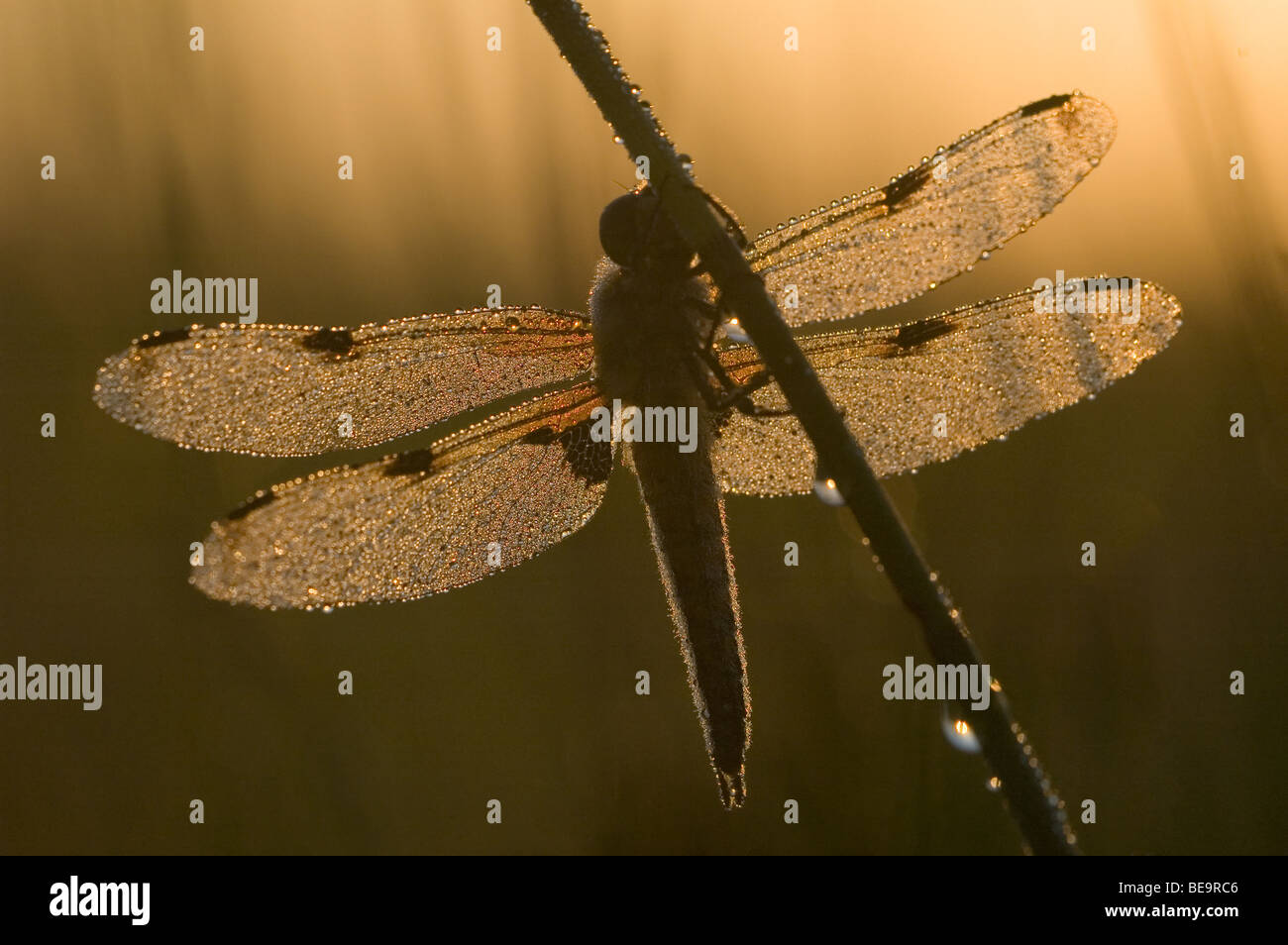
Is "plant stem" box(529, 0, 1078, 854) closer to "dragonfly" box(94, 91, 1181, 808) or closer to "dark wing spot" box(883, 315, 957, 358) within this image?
"dragonfly" box(94, 91, 1181, 808)

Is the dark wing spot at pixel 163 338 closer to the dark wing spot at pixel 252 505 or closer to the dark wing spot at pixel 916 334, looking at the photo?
the dark wing spot at pixel 252 505

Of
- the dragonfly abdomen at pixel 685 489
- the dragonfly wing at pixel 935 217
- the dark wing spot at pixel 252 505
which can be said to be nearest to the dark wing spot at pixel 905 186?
the dragonfly wing at pixel 935 217

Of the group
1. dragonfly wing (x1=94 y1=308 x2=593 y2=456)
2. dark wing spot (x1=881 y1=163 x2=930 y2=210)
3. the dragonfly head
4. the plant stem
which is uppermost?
dark wing spot (x1=881 y1=163 x2=930 y2=210)

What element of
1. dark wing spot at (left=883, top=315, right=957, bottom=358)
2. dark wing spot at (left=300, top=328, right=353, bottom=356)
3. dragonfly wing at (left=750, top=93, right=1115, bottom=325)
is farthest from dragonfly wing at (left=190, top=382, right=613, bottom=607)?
dark wing spot at (left=883, top=315, right=957, bottom=358)

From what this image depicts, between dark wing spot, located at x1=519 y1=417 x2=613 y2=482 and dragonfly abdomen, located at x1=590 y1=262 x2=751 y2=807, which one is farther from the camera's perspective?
dark wing spot, located at x1=519 y1=417 x2=613 y2=482

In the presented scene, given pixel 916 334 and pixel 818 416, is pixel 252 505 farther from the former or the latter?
pixel 916 334

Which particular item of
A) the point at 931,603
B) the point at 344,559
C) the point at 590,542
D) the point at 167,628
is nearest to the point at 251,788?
the point at 167,628

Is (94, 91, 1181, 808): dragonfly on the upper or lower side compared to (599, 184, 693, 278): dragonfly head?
lower
